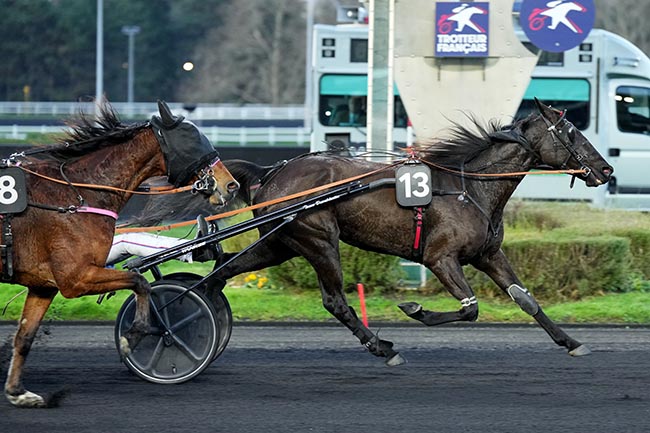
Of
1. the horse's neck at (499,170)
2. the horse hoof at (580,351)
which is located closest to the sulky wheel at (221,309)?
the horse's neck at (499,170)

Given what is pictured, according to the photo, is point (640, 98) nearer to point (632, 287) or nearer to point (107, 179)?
point (632, 287)

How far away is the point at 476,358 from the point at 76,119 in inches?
124

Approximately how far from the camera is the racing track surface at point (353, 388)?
5555mm

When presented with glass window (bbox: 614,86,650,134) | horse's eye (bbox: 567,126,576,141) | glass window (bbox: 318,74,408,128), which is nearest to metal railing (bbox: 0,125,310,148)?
glass window (bbox: 318,74,408,128)

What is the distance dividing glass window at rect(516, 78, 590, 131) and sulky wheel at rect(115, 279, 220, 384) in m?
13.0

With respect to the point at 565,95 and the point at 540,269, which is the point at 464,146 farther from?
the point at 565,95

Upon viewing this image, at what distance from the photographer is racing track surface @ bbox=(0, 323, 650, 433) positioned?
555cm

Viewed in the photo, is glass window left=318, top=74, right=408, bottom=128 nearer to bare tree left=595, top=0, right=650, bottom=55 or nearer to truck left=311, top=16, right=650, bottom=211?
truck left=311, top=16, right=650, bottom=211

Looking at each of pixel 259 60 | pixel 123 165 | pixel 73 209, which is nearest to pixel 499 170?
pixel 123 165

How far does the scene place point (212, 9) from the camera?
54.1 meters

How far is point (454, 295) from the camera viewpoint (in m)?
6.71

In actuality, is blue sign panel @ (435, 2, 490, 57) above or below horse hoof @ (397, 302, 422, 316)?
above

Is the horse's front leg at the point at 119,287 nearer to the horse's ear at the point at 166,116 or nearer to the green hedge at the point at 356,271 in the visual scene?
the horse's ear at the point at 166,116

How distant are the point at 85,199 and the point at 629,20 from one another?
3859cm
